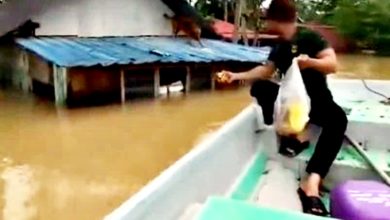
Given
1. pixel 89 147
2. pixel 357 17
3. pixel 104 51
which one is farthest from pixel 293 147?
pixel 357 17

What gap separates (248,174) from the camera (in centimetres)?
290

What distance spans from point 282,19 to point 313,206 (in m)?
0.90

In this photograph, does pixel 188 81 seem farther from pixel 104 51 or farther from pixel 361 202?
pixel 361 202

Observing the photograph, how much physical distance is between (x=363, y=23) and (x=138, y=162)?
16719 mm

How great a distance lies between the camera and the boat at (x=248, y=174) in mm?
Answer: 1804

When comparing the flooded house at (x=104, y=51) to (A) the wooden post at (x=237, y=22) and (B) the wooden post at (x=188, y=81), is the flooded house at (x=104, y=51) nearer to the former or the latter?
(B) the wooden post at (x=188, y=81)

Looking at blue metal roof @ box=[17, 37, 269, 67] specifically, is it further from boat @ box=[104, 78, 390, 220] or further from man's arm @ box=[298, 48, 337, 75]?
man's arm @ box=[298, 48, 337, 75]

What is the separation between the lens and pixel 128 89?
35.3 feet

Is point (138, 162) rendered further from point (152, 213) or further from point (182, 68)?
point (182, 68)

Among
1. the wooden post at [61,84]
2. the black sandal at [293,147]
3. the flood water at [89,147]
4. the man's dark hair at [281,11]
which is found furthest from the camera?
the wooden post at [61,84]

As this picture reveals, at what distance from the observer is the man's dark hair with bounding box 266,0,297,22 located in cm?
253

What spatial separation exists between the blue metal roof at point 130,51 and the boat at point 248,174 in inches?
242

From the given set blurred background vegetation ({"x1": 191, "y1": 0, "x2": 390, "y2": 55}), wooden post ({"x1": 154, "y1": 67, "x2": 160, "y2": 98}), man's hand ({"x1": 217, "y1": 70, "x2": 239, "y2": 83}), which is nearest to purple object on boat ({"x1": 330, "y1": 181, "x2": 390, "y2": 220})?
man's hand ({"x1": 217, "y1": 70, "x2": 239, "y2": 83})

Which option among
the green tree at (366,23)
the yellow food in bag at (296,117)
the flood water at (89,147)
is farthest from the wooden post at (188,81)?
the green tree at (366,23)
